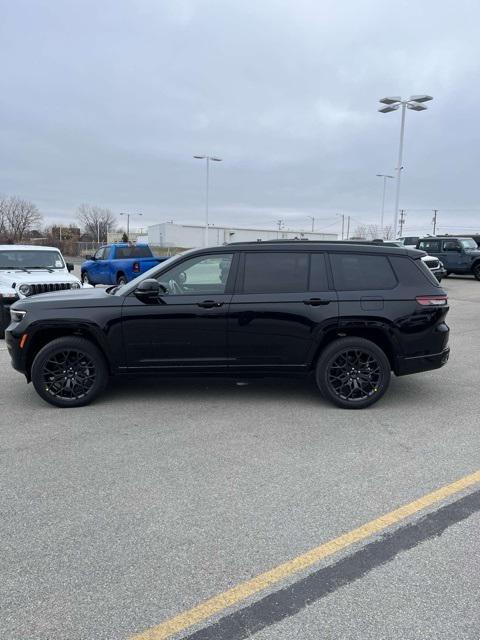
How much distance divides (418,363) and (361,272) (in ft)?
3.89

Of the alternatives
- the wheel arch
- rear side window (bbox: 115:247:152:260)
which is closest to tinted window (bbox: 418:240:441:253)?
rear side window (bbox: 115:247:152:260)

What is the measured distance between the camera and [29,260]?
429 inches

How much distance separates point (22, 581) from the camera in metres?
2.55

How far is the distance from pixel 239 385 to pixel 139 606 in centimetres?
383

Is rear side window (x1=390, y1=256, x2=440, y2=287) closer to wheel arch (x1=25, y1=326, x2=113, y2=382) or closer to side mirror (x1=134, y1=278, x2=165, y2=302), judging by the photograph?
side mirror (x1=134, y1=278, x2=165, y2=302)

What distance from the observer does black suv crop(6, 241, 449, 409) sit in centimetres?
524

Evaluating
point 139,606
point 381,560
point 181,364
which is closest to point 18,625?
point 139,606

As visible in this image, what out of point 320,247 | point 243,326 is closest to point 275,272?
point 320,247

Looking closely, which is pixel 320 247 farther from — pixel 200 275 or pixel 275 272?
pixel 200 275

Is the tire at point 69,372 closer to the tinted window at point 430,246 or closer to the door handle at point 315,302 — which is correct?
the door handle at point 315,302

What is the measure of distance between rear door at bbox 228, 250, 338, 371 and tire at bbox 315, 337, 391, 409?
22 cm

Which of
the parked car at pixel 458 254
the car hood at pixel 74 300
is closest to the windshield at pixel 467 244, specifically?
the parked car at pixel 458 254

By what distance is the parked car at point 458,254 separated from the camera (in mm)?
22406

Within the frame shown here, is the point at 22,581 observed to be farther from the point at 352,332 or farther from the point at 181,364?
the point at 352,332
